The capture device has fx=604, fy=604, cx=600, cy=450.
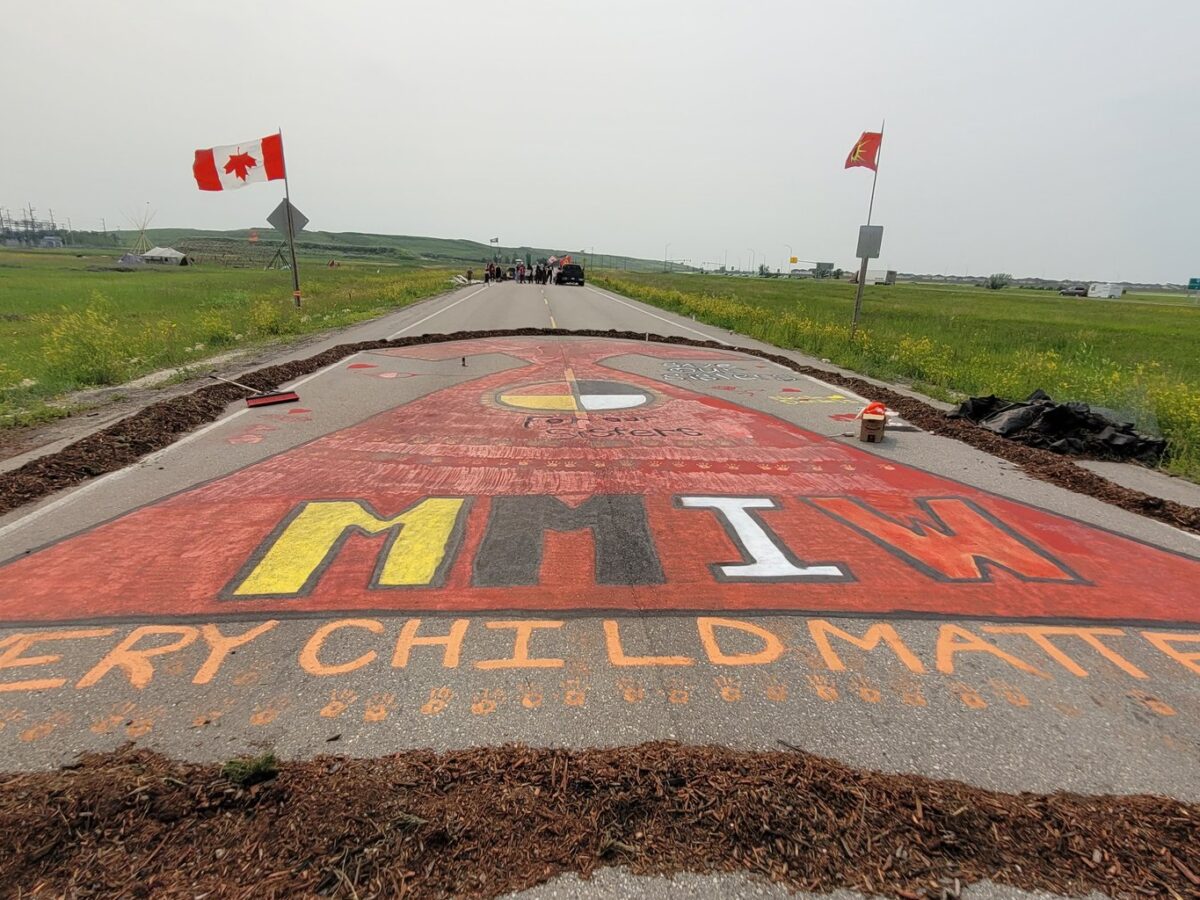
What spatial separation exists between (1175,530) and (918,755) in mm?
4445

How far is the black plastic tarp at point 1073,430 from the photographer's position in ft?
23.9

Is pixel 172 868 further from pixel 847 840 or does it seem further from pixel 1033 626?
pixel 1033 626

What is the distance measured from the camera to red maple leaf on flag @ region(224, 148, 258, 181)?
55.0 ft

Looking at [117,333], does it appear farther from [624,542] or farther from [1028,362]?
[1028,362]

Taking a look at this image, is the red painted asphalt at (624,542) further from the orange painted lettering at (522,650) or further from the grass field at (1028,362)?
the grass field at (1028,362)

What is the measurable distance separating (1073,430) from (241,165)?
1992cm

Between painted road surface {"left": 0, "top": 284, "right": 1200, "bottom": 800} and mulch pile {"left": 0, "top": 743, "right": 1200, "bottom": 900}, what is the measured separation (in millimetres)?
188

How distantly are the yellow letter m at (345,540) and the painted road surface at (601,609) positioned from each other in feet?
0.08

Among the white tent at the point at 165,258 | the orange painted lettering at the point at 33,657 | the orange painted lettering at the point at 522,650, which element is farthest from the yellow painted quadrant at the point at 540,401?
the white tent at the point at 165,258

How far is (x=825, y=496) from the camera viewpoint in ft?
18.3

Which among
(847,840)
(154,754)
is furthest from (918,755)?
(154,754)

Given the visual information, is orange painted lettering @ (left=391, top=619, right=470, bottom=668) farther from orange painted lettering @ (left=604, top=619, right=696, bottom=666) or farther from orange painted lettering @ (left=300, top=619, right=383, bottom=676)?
orange painted lettering @ (left=604, top=619, right=696, bottom=666)

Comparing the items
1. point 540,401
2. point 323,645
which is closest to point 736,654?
point 323,645

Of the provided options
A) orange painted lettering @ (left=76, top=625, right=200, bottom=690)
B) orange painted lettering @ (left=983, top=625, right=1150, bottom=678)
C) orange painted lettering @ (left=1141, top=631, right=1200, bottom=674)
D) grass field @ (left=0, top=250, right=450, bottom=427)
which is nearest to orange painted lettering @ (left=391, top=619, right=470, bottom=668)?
orange painted lettering @ (left=76, top=625, right=200, bottom=690)
